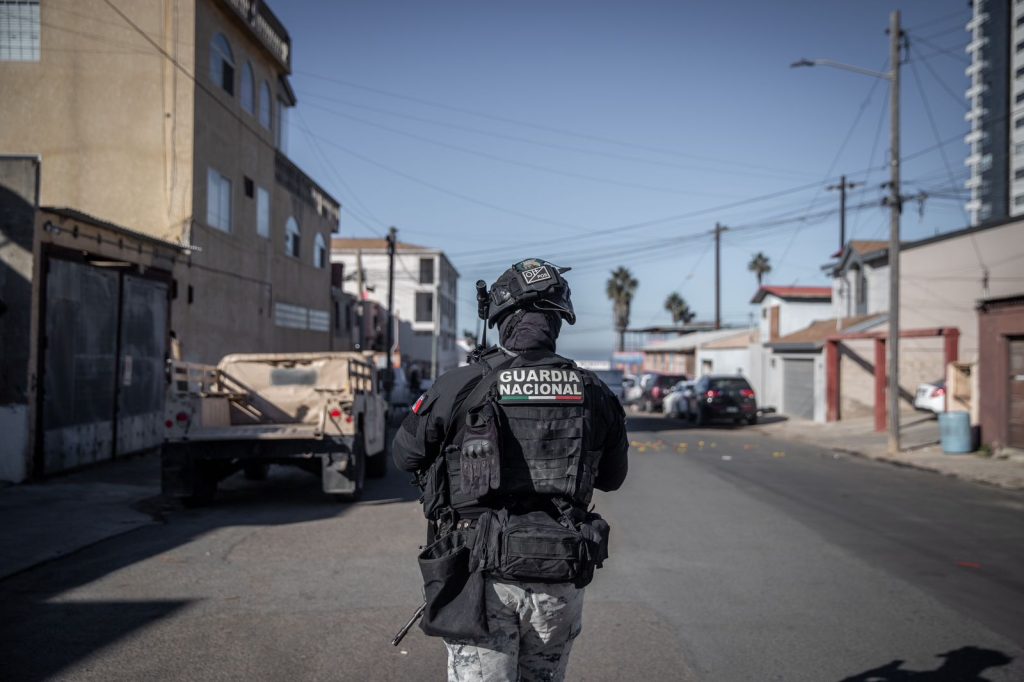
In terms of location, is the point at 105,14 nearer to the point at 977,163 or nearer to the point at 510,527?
the point at 510,527

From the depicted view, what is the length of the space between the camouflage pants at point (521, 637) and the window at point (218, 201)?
56.3 feet

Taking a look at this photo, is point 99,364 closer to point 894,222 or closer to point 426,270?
point 894,222

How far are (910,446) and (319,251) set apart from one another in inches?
788

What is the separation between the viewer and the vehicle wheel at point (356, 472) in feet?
31.1

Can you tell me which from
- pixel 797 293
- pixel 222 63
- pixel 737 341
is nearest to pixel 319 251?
pixel 222 63

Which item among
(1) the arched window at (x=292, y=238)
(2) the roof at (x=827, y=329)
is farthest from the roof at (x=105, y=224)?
(2) the roof at (x=827, y=329)

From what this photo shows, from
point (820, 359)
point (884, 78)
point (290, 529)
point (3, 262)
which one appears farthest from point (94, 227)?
point (820, 359)

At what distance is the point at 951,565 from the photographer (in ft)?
22.9

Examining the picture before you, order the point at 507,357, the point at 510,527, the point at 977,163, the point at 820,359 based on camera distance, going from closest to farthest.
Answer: the point at 510,527 → the point at 507,357 → the point at 820,359 → the point at 977,163

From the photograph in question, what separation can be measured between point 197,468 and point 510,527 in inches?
299

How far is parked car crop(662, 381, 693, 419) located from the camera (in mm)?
29719

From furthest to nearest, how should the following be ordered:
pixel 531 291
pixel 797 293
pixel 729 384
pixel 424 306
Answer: pixel 424 306 → pixel 797 293 → pixel 729 384 → pixel 531 291

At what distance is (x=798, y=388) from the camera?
30.7 m

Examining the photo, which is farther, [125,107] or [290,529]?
[125,107]
